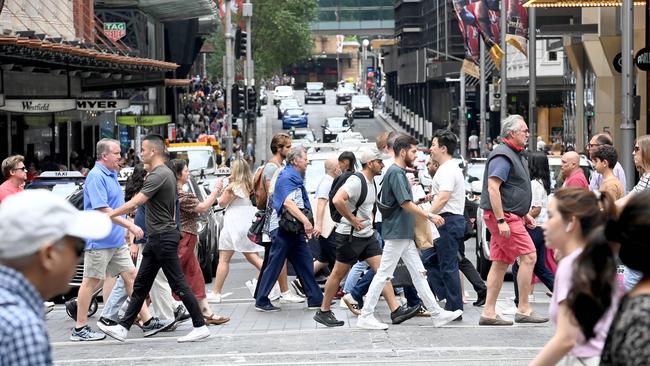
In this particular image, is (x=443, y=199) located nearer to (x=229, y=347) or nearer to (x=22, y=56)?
(x=229, y=347)

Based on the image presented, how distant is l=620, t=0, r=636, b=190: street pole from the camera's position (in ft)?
65.6

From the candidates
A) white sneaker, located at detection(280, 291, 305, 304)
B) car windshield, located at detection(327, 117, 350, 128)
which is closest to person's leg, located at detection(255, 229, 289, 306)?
white sneaker, located at detection(280, 291, 305, 304)

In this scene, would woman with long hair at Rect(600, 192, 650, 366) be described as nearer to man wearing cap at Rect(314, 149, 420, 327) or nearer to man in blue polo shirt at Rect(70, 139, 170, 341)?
man in blue polo shirt at Rect(70, 139, 170, 341)

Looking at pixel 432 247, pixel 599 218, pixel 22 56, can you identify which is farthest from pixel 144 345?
pixel 22 56

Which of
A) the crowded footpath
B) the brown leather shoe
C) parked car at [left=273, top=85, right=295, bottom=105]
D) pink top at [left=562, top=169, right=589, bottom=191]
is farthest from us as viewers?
parked car at [left=273, top=85, right=295, bottom=105]

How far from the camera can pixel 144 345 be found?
12133 mm

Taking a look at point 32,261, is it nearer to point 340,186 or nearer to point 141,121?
point 340,186

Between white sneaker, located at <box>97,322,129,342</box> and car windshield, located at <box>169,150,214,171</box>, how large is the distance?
650 inches

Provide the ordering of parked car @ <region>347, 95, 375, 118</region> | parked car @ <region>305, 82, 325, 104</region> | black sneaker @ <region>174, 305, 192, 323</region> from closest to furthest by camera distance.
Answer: black sneaker @ <region>174, 305, 192, 323</region> < parked car @ <region>347, 95, 375, 118</region> < parked car @ <region>305, 82, 325, 104</region>

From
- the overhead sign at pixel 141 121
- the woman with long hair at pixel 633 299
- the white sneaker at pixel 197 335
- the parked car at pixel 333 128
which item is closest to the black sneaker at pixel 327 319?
the white sneaker at pixel 197 335

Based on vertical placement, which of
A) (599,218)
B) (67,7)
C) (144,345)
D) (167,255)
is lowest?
(144,345)

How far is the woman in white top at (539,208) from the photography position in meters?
13.4

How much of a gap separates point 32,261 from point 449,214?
359 inches

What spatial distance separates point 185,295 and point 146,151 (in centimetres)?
131
